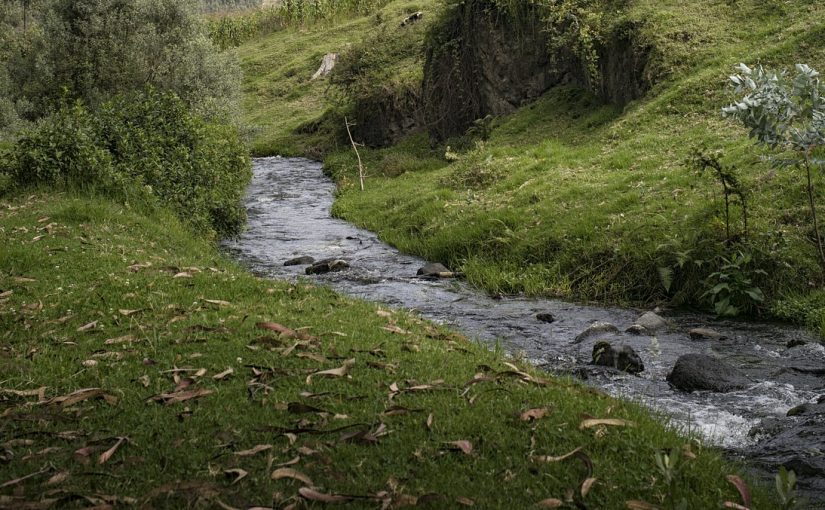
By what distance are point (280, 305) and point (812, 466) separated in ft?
22.0

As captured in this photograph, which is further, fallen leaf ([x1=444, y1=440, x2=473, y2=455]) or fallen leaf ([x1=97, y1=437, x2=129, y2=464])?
fallen leaf ([x1=444, y1=440, x2=473, y2=455])

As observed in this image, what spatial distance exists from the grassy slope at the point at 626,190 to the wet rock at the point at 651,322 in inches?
51.3

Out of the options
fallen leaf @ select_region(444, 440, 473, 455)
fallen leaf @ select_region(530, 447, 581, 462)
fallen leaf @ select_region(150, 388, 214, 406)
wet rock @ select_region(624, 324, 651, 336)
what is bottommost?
wet rock @ select_region(624, 324, 651, 336)

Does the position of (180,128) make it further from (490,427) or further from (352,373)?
(490,427)

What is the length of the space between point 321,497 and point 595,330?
26.4ft

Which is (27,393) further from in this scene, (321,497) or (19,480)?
(321,497)

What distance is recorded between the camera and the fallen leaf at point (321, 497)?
4.93 m

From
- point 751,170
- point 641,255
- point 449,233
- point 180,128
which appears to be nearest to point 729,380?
point 641,255

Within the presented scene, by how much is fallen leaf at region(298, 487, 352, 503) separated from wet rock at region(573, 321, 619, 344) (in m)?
7.40

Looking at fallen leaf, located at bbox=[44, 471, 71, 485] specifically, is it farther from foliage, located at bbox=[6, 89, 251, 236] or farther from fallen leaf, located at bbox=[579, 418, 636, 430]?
foliage, located at bbox=[6, 89, 251, 236]

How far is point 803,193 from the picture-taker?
14.7 m

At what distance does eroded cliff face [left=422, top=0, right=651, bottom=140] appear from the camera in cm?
2559

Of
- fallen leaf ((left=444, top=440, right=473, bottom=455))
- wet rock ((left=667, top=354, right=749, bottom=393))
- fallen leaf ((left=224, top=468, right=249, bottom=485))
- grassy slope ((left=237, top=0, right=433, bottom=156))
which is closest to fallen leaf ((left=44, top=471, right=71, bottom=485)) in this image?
fallen leaf ((left=224, top=468, right=249, bottom=485))

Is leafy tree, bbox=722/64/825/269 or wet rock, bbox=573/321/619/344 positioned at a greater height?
leafy tree, bbox=722/64/825/269
